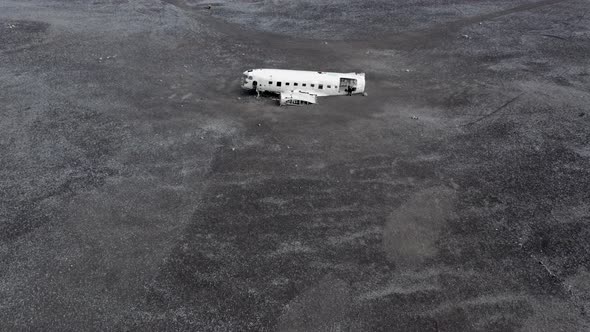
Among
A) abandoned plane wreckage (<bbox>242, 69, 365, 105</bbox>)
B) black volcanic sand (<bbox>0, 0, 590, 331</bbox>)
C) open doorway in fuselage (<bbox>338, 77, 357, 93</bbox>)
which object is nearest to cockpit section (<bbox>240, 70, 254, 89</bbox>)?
abandoned plane wreckage (<bbox>242, 69, 365, 105</bbox>)

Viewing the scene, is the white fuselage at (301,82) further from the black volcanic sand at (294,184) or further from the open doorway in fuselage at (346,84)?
the black volcanic sand at (294,184)

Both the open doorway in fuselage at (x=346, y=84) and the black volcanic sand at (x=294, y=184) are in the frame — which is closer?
the black volcanic sand at (x=294, y=184)

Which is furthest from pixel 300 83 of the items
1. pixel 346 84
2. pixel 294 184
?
pixel 294 184

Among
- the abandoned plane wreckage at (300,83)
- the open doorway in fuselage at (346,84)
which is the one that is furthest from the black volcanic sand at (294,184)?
the abandoned plane wreckage at (300,83)

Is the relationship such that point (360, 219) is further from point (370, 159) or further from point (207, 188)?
point (207, 188)

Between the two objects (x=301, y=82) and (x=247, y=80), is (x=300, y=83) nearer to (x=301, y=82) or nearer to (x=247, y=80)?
(x=301, y=82)

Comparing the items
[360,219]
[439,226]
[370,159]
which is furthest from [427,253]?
[370,159]

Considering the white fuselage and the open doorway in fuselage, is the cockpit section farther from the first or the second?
the open doorway in fuselage

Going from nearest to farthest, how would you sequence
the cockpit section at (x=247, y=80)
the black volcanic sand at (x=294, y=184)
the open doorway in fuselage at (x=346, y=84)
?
the black volcanic sand at (x=294, y=184), the cockpit section at (x=247, y=80), the open doorway in fuselage at (x=346, y=84)
